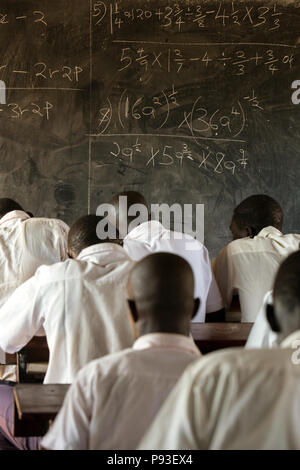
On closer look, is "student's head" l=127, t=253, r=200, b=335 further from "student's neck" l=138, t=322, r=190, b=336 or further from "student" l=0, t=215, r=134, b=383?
"student" l=0, t=215, r=134, b=383

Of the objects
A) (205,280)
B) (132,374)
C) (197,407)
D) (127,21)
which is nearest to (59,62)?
(127,21)

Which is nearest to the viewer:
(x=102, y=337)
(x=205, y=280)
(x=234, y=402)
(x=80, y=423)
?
(x=234, y=402)

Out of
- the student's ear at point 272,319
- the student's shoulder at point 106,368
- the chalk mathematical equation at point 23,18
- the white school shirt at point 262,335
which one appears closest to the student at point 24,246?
the white school shirt at point 262,335

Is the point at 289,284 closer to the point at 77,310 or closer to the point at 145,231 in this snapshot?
the point at 77,310

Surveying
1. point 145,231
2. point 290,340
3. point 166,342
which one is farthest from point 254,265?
point 290,340

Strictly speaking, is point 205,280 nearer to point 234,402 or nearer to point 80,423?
point 80,423

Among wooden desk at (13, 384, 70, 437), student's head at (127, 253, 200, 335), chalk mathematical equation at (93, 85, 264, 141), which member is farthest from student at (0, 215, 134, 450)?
chalk mathematical equation at (93, 85, 264, 141)

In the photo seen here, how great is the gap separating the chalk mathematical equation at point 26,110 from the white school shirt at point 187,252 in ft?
8.86

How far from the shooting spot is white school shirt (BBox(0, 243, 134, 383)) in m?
2.61

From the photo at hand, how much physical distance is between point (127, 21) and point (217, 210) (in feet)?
5.60

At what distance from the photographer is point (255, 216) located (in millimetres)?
4137

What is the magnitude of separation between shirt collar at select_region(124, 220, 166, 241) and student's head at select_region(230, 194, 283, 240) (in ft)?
1.76

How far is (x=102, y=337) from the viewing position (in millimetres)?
2611

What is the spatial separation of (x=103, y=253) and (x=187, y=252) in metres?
1.03
